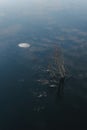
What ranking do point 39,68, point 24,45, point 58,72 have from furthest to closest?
1. point 24,45
2. point 39,68
3. point 58,72

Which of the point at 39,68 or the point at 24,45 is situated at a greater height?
the point at 24,45

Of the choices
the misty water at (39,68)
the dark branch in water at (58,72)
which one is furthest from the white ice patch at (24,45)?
the dark branch in water at (58,72)

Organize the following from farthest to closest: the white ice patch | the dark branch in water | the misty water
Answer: the white ice patch → the dark branch in water → the misty water

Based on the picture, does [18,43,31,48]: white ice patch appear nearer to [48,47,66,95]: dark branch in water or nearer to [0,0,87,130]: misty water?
[0,0,87,130]: misty water

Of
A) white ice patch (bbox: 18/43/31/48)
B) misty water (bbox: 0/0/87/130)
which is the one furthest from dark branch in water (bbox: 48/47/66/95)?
white ice patch (bbox: 18/43/31/48)

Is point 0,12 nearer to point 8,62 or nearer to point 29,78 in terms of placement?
point 8,62

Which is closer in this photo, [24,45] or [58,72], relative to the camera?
[58,72]

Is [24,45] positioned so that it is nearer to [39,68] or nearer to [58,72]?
[39,68]

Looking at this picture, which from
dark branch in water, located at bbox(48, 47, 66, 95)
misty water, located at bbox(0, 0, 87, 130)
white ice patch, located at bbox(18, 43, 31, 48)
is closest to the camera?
misty water, located at bbox(0, 0, 87, 130)

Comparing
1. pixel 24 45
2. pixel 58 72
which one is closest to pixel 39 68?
pixel 58 72
